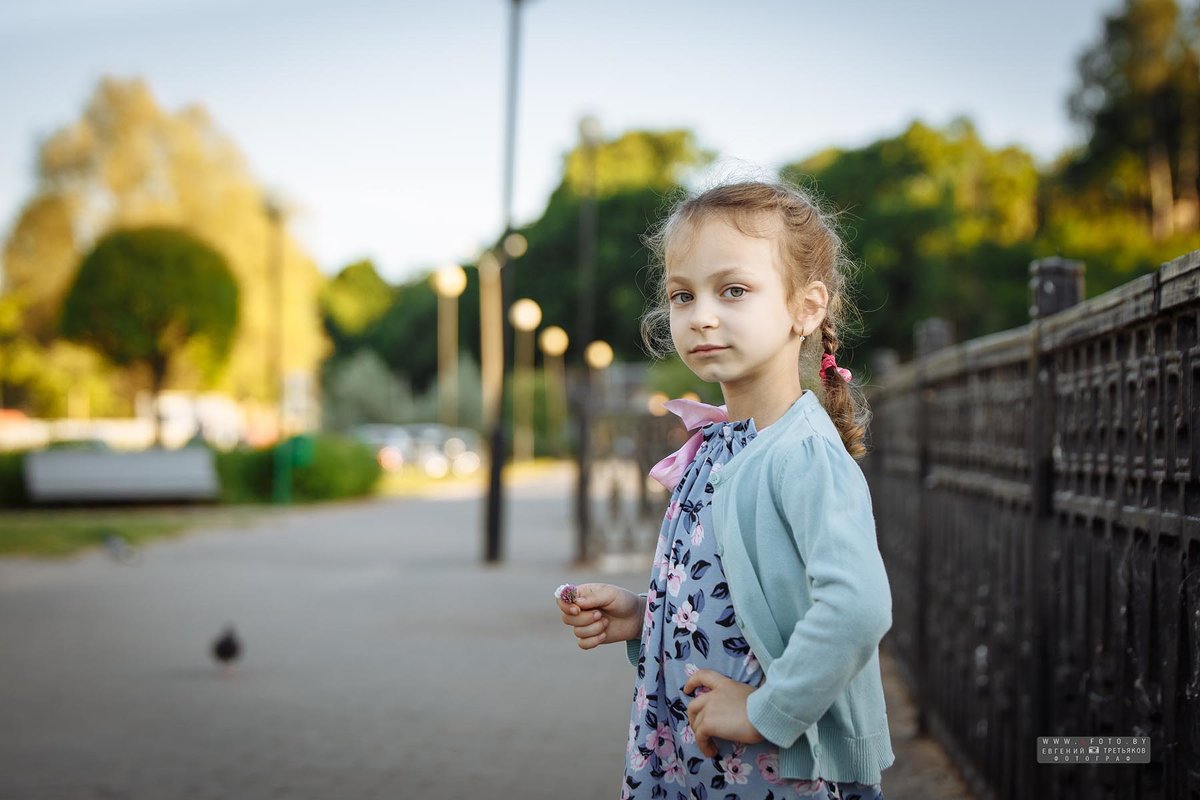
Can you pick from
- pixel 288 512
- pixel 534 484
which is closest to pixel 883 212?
pixel 534 484

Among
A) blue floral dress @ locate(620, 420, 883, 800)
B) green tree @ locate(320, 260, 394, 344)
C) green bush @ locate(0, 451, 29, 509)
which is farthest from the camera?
green tree @ locate(320, 260, 394, 344)

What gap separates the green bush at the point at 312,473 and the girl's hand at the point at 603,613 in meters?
25.3

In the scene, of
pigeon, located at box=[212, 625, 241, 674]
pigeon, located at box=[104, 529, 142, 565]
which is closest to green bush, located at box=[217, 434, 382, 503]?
pigeon, located at box=[104, 529, 142, 565]

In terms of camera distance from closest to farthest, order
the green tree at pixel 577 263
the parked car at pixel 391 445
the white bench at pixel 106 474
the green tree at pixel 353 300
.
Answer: the white bench at pixel 106 474
the parked car at pixel 391 445
the green tree at pixel 577 263
the green tree at pixel 353 300

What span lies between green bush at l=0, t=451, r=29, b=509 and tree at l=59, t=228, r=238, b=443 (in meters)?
5.15

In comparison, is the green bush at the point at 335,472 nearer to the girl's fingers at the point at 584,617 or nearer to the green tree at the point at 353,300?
the girl's fingers at the point at 584,617

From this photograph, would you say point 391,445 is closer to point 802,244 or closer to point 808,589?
point 802,244

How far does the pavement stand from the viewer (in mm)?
5609

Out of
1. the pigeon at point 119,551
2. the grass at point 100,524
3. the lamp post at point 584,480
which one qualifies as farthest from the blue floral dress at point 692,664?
the grass at point 100,524

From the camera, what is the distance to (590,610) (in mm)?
2422

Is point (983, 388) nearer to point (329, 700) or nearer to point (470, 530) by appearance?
point (329, 700)

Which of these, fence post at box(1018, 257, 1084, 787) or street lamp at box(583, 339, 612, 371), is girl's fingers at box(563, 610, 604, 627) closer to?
fence post at box(1018, 257, 1084, 787)

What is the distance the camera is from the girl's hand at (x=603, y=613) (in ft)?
7.88

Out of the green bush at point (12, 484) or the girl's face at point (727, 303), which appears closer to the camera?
Answer: the girl's face at point (727, 303)
